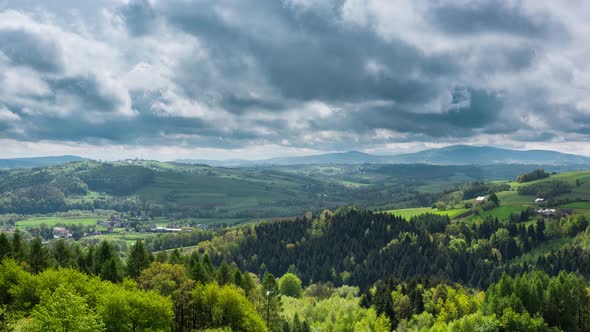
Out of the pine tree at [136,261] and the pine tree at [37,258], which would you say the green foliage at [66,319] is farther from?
the pine tree at [37,258]

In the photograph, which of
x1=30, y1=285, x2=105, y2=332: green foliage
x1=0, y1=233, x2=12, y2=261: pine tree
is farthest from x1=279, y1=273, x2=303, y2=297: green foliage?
x1=30, y1=285, x2=105, y2=332: green foliage

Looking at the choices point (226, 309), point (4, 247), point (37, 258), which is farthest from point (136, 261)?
point (226, 309)

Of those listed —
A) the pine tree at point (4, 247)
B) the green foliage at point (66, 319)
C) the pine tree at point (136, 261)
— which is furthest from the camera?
the pine tree at point (136, 261)

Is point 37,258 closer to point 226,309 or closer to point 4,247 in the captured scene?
point 4,247

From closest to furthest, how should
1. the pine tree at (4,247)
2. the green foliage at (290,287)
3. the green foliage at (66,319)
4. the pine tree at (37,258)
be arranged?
1. the green foliage at (66,319)
2. the pine tree at (4,247)
3. the pine tree at (37,258)
4. the green foliage at (290,287)

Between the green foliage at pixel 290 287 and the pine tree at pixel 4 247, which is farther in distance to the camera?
the green foliage at pixel 290 287

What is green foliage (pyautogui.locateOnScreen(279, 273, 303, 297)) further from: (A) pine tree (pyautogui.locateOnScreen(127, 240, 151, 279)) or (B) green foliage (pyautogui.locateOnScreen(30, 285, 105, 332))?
(B) green foliage (pyautogui.locateOnScreen(30, 285, 105, 332))

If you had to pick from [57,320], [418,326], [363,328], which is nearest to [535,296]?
[418,326]

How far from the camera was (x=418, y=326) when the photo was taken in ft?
396

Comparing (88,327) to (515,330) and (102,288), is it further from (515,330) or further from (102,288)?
(515,330)

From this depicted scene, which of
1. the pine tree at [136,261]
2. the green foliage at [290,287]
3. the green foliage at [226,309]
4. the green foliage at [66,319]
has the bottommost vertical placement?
the green foliage at [290,287]

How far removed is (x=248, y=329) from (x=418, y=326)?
188 feet

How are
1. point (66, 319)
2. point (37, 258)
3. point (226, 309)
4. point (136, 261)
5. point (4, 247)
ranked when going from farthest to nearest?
point (136, 261) → point (37, 258) → point (4, 247) → point (226, 309) → point (66, 319)

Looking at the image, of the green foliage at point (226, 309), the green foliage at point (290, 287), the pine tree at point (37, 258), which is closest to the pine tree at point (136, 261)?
the pine tree at point (37, 258)
